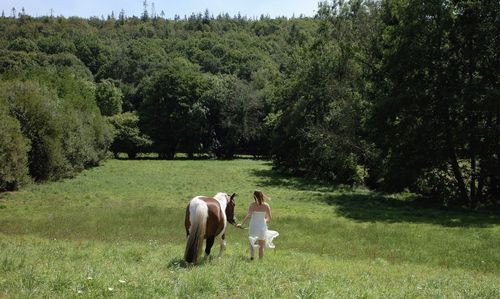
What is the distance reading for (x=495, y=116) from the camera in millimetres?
31734

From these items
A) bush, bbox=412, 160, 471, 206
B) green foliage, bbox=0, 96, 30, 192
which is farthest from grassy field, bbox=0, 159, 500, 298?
bush, bbox=412, 160, 471, 206

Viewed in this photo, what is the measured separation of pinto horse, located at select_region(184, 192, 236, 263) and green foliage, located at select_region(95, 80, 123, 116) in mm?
102048

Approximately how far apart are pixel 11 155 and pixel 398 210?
29.9 metres

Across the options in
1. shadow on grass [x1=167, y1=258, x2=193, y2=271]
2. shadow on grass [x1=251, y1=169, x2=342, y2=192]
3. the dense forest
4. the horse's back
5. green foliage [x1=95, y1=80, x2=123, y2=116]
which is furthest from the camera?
green foliage [x1=95, y1=80, x2=123, y2=116]

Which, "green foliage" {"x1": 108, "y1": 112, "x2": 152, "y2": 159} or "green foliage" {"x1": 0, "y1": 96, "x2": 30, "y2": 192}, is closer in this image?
"green foliage" {"x1": 0, "y1": 96, "x2": 30, "y2": 192}

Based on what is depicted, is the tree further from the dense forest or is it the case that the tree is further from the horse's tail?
the horse's tail

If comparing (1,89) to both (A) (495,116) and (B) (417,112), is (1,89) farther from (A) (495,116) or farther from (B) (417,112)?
(A) (495,116)

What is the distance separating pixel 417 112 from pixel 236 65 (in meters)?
119

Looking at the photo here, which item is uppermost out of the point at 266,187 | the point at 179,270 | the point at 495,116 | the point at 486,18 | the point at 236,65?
the point at 236,65

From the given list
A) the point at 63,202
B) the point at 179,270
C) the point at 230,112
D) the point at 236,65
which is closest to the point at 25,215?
the point at 63,202

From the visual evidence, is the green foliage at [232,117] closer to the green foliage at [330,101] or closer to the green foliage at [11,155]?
the green foliage at [330,101]

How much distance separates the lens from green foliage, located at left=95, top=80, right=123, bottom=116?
109125 mm

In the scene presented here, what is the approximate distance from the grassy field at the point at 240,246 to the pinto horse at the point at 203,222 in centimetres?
51

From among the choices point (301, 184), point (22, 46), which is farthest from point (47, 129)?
point (22, 46)
